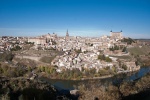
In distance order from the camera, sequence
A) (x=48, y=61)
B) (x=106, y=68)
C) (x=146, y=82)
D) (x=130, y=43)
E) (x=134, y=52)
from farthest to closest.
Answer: (x=130, y=43), (x=134, y=52), (x=48, y=61), (x=106, y=68), (x=146, y=82)

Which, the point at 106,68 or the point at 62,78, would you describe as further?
the point at 106,68

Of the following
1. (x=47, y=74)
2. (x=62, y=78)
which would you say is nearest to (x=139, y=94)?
(x=62, y=78)

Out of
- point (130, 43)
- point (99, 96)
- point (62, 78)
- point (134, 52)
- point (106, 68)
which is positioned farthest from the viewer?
point (130, 43)

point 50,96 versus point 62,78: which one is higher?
point 50,96

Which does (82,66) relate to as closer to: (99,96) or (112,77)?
(112,77)

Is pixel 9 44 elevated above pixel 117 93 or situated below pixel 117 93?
below

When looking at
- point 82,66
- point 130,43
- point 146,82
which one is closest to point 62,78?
point 82,66

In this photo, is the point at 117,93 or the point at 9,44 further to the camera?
the point at 9,44

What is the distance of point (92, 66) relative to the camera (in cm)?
1667

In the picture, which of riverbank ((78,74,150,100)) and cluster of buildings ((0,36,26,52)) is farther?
cluster of buildings ((0,36,26,52))

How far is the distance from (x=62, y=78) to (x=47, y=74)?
1.28 metres

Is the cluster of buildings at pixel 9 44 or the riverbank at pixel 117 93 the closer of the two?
the riverbank at pixel 117 93

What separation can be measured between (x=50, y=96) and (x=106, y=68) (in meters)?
9.64

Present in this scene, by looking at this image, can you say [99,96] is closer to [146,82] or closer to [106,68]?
[146,82]
